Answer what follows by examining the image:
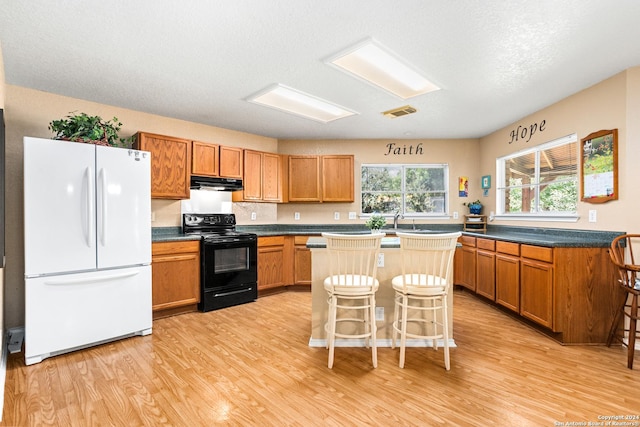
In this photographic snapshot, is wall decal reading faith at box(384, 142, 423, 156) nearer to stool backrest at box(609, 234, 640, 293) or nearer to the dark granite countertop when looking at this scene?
the dark granite countertop

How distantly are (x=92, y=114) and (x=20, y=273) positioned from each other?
182 centimetres

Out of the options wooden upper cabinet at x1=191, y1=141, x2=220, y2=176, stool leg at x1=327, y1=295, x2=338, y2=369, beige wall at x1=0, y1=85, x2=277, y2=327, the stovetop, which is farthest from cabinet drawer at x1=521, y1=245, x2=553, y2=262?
beige wall at x1=0, y1=85, x2=277, y2=327

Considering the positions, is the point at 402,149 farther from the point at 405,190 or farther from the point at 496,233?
the point at 496,233

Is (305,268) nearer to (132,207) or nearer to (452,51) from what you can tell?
(132,207)

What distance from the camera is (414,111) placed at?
387 centimetres

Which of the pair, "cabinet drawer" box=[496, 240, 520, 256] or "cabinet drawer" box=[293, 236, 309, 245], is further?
"cabinet drawer" box=[293, 236, 309, 245]

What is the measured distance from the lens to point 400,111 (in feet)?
12.6

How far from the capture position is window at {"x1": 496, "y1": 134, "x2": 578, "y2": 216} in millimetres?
3559

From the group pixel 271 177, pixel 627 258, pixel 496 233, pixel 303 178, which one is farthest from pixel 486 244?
pixel 271 177

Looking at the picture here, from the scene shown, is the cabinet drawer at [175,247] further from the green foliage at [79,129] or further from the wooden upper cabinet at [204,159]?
the green foliage at [79,129]

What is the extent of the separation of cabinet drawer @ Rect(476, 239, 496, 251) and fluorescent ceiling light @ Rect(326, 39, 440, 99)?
204 centimetres

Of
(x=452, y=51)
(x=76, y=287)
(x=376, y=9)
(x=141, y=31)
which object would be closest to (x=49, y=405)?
(x=76, y=287)

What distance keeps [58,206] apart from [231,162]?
2.21 meters

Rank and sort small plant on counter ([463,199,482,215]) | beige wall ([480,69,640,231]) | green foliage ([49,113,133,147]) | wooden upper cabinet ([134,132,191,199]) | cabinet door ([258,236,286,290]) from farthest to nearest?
small plant on counter ([463,199,482,215])
cabinet door ([258,236,286,290])
wooden upper cabinet ([134,132,191,199])
green foliage ([49,113,133,147])
beige wall ([480,69,640,231])
